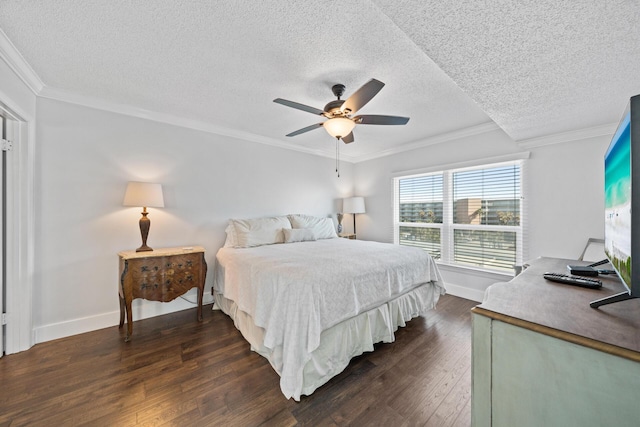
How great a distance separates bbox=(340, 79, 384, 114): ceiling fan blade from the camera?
1.74m

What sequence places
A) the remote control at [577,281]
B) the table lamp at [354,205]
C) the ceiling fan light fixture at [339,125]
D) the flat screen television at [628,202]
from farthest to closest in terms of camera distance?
the table lamp at [354,205] → the ceiling fan light fixture at [339,125] → the remote control at [577,281] → the flat screen television at [628,202]

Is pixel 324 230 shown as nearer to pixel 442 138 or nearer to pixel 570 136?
pixel 442 138

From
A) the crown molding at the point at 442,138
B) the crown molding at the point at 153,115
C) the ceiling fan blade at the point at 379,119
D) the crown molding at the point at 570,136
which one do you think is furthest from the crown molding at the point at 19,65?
the crown molding at the point at 570,136

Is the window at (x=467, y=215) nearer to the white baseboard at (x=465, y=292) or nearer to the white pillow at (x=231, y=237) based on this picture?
the white baseboard at (x=465, y=292)

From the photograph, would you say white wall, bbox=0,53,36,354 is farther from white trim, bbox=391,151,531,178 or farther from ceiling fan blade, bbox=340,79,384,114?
white trim, bbox=391,151,531,178

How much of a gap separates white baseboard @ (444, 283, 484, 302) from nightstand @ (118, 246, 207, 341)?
3457 millimetres

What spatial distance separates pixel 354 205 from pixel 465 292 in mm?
2257

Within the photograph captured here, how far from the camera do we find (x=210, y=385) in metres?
1.73

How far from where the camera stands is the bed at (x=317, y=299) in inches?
63.9

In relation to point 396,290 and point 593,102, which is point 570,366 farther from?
point 593,102

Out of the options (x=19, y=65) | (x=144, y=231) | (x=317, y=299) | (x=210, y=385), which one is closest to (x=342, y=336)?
(x=317, y=299)

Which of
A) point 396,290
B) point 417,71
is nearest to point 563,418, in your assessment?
point 396,290

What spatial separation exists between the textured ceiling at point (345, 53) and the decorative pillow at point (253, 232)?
58.5 inches

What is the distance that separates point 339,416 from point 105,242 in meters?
2.90
